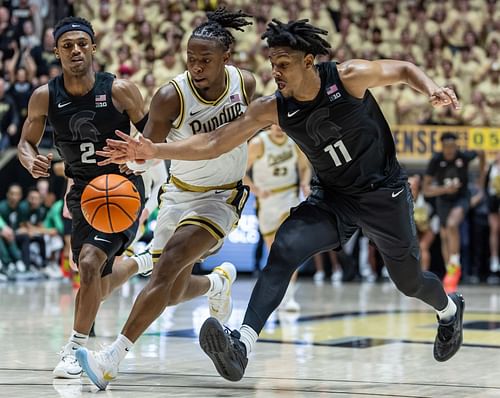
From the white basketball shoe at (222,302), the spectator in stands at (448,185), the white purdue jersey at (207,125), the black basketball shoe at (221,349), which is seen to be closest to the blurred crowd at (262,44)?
the spectator in stands at (448,185)

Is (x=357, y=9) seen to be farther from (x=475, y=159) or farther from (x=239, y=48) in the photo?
(x=475, y=159)

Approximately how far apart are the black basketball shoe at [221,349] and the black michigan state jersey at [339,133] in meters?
1.21

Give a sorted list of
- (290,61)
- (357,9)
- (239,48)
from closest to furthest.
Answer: (290,61) < (239,48) < (357,9)

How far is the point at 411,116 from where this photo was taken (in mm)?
17391

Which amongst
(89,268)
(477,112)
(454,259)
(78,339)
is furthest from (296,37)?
(477,112)

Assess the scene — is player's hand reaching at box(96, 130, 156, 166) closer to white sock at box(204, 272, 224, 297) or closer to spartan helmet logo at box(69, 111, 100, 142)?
spartan helmet logo at box(69, 111, 100, 142)

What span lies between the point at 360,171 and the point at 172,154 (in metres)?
1.08

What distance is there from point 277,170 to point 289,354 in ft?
14.3

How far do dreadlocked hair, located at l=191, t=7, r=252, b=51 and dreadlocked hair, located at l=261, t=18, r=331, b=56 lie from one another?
23.1 inches

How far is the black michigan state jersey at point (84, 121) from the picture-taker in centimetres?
672

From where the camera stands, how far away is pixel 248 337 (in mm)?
5496

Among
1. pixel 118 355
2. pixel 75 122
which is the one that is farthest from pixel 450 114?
pixel 118 355

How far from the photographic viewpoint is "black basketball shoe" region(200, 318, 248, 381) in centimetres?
522

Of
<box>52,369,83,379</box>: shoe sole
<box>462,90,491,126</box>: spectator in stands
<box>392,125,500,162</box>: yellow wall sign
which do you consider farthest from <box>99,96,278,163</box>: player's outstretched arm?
<box>462,90,491,126</box>: spectator in stands
